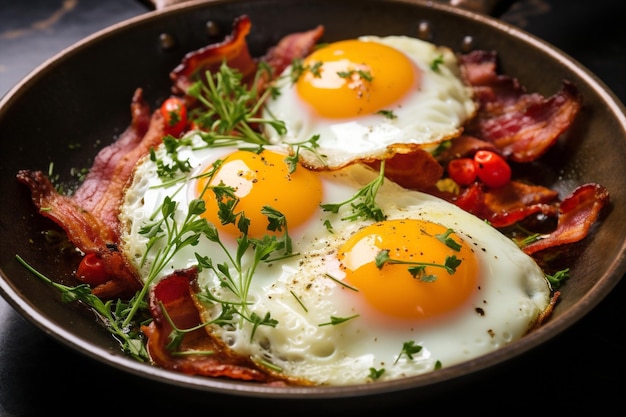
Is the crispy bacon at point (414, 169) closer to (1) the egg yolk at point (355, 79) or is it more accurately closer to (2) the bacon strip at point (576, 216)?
(1) the egg yolk at point (355, 79)

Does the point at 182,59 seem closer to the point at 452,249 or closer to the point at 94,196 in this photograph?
the point at 94,196

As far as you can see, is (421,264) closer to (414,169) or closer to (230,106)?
(414,169)

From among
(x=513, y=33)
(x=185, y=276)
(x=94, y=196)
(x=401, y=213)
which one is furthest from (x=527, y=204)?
(x=94, y=196)

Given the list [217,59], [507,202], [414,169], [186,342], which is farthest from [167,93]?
[507,202]

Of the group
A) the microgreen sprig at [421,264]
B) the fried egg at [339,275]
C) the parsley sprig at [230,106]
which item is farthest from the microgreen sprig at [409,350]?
the parsley sprig at [230,106]

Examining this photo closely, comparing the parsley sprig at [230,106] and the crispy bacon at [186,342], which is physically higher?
the parsley sprig at [230,106]

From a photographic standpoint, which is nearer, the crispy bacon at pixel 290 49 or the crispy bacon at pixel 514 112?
the crispy bacon at pixel 514 112

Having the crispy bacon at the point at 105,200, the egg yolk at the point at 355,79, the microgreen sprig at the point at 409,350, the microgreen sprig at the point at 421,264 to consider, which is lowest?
the crispy bacon at the point at 105,200

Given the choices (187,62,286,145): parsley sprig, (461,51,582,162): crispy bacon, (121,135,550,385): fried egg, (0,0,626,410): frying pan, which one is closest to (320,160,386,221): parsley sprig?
(121,135,550,385): fried egg

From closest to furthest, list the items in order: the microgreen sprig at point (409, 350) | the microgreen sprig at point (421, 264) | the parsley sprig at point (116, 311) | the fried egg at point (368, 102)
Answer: the microgreen sprig at point (409, 350)
the microgreen sprig at point (421, 264)
the parsley sprig at point (116, 311)
the fried egg at point (368, 102)
